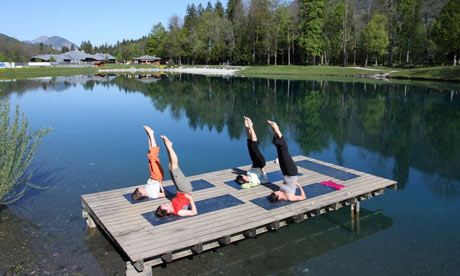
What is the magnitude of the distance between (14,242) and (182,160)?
8.19 metres

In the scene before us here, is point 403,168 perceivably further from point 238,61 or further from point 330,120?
point 238,61

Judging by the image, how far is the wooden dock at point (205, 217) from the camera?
23.3 ft

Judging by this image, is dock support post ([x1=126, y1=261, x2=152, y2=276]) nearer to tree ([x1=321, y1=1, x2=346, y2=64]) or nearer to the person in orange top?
the person in orange top

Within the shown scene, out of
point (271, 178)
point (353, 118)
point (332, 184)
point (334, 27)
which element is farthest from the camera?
point (334, 27)

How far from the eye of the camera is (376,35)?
7562cm

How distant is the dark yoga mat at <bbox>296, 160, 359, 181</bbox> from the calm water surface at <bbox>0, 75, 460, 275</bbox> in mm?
1066

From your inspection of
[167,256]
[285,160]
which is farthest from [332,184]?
[167,256]

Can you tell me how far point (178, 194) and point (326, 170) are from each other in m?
5.63

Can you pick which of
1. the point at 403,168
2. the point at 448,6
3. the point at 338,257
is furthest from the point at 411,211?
the point at 448,6

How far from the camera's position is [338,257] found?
8.55 metres

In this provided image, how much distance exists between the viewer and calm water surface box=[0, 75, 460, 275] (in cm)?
825

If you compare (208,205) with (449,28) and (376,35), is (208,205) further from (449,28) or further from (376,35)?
(376,35)

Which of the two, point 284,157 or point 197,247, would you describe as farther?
point 284,157

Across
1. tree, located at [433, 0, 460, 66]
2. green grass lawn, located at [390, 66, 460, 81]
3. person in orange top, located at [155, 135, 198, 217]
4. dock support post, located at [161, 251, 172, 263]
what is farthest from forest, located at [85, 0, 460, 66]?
dock support post, located at [161, 251, 172, 263]
